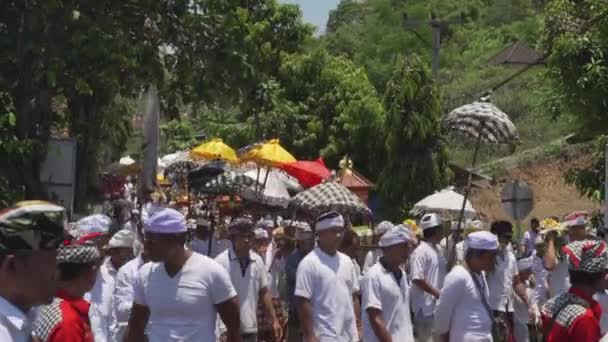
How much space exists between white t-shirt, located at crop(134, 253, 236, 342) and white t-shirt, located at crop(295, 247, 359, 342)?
7.34 feet

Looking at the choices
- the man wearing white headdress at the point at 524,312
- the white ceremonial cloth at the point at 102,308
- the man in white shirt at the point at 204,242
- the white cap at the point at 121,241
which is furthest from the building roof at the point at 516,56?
the white ceremonial cloth at the point at 102,308

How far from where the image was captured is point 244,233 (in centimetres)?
1281

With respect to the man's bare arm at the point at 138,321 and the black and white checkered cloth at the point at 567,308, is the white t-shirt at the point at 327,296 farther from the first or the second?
the black and white checkered cloth at the point at 567,308

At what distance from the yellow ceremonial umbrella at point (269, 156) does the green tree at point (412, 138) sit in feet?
31.2

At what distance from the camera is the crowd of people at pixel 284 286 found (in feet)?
15.0

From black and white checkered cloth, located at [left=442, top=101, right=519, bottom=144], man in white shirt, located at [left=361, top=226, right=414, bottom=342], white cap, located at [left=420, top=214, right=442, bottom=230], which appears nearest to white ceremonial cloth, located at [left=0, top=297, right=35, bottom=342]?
man in white shirt, located at [left=361, top=226, right=414, bottom=342]

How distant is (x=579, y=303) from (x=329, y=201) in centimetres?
1392

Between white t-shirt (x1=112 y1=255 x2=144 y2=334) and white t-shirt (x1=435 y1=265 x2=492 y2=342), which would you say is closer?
white t-shirt (x1=435 y1=265 x2=492 y2=342)

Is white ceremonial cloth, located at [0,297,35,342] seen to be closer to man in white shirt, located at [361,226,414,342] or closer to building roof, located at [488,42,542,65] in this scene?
man in white shirt, located at [361,226,414,342]

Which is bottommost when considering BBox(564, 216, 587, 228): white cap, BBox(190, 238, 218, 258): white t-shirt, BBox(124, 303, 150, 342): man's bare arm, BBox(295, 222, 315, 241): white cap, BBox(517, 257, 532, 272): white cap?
BBox(190, 238, 218, 258): white t-shirt

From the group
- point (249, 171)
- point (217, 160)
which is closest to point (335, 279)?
point (217, 160)

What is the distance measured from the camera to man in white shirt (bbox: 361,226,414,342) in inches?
425

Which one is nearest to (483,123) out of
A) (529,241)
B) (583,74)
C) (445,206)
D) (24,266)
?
(583,74)

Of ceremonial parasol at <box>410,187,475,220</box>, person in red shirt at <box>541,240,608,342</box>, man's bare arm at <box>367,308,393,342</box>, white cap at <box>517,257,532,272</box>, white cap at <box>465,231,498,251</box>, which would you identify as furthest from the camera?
ceremonial parasol at <box>410,187,475,220</box>
